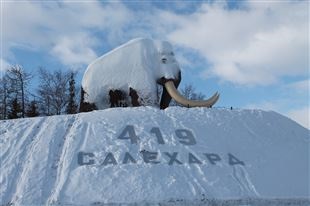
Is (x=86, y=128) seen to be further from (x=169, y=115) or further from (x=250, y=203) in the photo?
(x=250, y=203)

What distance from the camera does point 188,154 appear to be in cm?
1284

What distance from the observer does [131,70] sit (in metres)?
17.0

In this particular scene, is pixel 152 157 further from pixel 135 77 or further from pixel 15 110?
pixel 15 110

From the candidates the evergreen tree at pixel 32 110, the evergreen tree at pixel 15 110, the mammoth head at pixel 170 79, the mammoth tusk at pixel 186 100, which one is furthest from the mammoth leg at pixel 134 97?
the evergreen tree at pixel 32 110

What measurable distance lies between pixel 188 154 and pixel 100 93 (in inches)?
214

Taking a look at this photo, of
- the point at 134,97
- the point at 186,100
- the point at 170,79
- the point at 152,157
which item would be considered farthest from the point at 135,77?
the point at 152,157

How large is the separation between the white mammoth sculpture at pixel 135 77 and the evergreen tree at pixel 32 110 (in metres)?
18.5

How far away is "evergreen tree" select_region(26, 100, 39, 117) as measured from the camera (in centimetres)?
3530

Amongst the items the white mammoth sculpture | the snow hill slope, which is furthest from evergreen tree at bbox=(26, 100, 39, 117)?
the snow hill slope

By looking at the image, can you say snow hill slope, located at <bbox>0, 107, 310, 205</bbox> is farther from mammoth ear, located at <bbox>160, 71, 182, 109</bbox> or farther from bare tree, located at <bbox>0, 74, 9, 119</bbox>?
bare tree, located at <bbox>0, 74, 9, 119</bbox>

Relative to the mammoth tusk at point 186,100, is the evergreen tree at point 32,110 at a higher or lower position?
lower

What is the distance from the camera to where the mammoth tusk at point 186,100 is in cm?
1645

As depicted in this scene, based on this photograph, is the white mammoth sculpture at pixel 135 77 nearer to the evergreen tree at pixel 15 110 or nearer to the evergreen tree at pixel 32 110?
the evergreen tree at pixel 15 110

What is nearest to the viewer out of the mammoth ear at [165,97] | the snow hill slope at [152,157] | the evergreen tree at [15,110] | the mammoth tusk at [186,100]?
the snow hill slope at [152,157]
